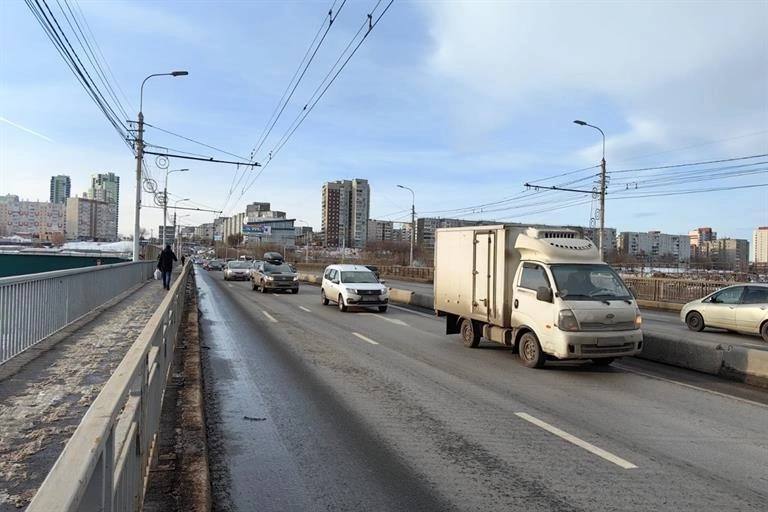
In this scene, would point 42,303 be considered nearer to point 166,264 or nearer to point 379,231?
point 166,264

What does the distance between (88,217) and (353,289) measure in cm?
9076

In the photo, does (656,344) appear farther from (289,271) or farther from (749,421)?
(289,271)

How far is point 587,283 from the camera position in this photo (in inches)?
402

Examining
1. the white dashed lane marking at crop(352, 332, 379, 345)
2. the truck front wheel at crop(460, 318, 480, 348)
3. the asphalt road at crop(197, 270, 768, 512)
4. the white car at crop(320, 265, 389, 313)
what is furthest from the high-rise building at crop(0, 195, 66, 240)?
the asphalt road at crop(197, 270, 768, 512)

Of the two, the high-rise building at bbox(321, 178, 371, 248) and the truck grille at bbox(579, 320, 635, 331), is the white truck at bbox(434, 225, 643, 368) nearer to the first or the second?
the truck grille at bbox(579, 320, 635, 331)

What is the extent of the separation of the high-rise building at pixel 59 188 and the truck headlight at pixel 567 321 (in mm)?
107713

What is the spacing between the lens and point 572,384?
8875 millimetres

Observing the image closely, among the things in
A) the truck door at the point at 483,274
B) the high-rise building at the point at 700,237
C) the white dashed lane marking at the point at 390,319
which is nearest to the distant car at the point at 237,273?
the white dashed lane marking at the point at 390,319

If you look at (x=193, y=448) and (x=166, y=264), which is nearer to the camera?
(x=193, y=448)

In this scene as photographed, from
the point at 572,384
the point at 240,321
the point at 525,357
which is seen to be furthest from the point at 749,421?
the point at 240,321

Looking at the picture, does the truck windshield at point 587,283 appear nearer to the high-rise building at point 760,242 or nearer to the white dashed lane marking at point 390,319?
the white dashed lane marking at point 390,319

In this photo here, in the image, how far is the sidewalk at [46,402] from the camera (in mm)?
4219

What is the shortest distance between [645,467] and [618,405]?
246 cm

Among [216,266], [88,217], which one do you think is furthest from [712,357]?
[88,217]
